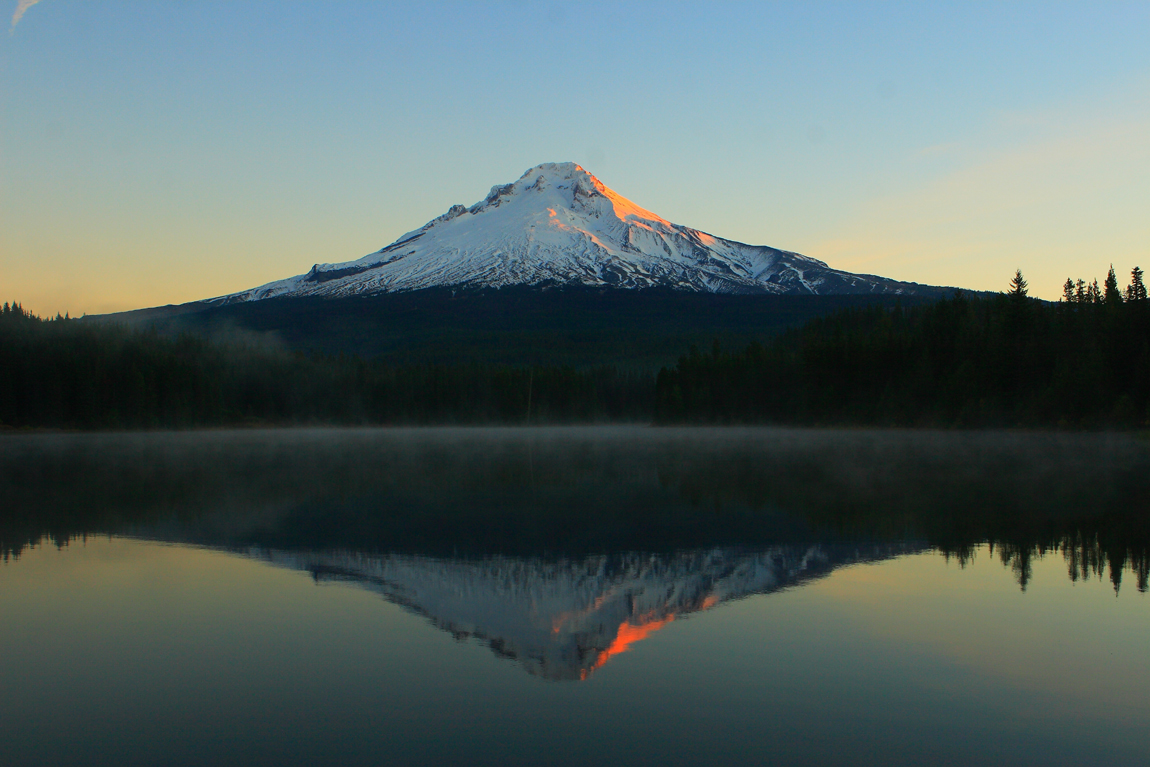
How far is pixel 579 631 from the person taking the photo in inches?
463

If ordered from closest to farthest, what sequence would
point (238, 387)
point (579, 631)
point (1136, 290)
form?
point (579, 631) → point (1136, 290) → point (238, 387)

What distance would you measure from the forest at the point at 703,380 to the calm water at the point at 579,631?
4808 centimetres

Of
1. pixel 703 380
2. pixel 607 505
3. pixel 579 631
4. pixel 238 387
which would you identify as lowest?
pixel 579 631

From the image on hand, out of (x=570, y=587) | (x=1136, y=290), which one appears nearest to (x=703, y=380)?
(x=1136, y=290)

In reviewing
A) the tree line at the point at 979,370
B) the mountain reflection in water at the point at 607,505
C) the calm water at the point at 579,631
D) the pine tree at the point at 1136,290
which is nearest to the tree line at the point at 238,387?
the tree line at the point at 979,370

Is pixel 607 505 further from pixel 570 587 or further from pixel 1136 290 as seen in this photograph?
pixel 1136 290

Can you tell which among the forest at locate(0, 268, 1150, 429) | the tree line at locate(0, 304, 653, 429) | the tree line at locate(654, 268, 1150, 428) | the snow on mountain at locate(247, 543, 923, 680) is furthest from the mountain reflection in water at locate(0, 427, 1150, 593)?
the tree line at locate(0, 304, 653, 429)

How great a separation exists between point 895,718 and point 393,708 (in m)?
4.80

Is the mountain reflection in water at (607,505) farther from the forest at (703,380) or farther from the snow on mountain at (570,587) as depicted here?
the forest at (703,380)

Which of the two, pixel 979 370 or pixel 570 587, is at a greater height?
pixel 979 370

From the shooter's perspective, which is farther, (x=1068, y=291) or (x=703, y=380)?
(x=703, y=380)

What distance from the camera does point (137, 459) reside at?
47.9 m

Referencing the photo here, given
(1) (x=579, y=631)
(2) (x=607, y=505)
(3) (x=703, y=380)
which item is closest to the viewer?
(1) (x=579, y=631)

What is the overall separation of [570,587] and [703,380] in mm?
97062
